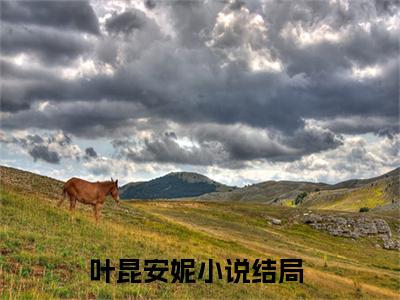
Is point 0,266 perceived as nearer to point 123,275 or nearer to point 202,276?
point 123,275

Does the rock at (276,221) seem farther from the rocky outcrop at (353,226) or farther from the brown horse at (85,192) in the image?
the brown horse at (85,192)

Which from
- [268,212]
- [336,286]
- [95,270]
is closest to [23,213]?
[95,270]

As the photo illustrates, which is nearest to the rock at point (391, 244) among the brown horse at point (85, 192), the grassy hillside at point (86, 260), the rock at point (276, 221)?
the rock at point (276, 221)

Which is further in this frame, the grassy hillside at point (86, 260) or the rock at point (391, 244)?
the rock at point (391, 244)

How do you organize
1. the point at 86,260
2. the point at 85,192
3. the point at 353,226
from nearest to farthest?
the point at 86,260 < the point at 85,192 < the point at 353,226

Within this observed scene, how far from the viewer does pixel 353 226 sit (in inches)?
4363

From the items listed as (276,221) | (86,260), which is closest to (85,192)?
(86,260)

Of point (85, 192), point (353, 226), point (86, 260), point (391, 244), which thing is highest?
point (85, 192)

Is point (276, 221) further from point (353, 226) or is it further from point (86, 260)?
point (86, 260)

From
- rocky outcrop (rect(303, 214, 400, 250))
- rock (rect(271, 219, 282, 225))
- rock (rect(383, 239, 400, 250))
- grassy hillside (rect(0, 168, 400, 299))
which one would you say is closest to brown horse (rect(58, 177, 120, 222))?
grassy hillside (rect(0, 168, 400, 299))

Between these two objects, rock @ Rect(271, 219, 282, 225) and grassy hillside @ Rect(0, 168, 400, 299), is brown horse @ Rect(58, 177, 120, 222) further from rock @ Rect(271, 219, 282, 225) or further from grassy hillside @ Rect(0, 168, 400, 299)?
rock @ Rect(271, 219, 282, 225)

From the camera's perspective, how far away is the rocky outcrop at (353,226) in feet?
350

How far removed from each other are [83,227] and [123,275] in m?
9.81

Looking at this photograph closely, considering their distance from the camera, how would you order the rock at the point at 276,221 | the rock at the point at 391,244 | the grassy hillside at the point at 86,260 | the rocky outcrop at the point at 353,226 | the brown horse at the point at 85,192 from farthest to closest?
the rocky outcrop at the point at 353,226
the rock at the point at 276,221
the rock at the point at 391,244
the brown horse at the point at 85,192
the grassy hillside at the point at 86,260
